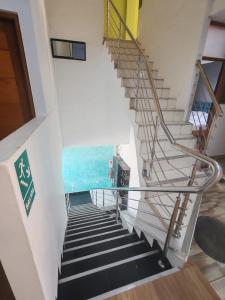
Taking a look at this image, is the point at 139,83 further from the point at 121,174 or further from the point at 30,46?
the point at 121,174

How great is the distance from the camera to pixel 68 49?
9.14 ft

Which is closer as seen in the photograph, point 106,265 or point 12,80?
point 106,265

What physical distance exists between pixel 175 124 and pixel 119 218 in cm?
195

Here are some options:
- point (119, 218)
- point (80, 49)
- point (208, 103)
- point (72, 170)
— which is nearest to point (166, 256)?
point (119, 218)

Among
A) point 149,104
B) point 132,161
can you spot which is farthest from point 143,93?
point 132,161

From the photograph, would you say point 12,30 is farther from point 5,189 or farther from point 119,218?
point 119,218

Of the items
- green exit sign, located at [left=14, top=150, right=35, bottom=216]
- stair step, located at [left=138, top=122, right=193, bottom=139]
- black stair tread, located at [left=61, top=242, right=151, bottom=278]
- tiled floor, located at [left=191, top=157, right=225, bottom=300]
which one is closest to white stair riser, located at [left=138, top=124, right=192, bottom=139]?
stair step, located at [left=138, top=122, right=193, bottom=139]

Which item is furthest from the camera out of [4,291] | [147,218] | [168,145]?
[168,145]

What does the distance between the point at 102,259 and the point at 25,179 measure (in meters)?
1.24

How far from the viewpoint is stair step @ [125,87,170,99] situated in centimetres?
237

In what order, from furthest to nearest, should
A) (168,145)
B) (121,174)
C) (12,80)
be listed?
1. (121,174)
2. (168,145)
3. (12,80)

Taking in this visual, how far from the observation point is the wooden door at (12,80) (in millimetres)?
1387

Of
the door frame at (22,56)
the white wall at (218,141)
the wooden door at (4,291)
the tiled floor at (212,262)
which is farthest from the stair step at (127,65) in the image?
the wooden door at (4,291)

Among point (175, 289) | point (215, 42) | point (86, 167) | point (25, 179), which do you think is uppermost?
point (215, 42)
